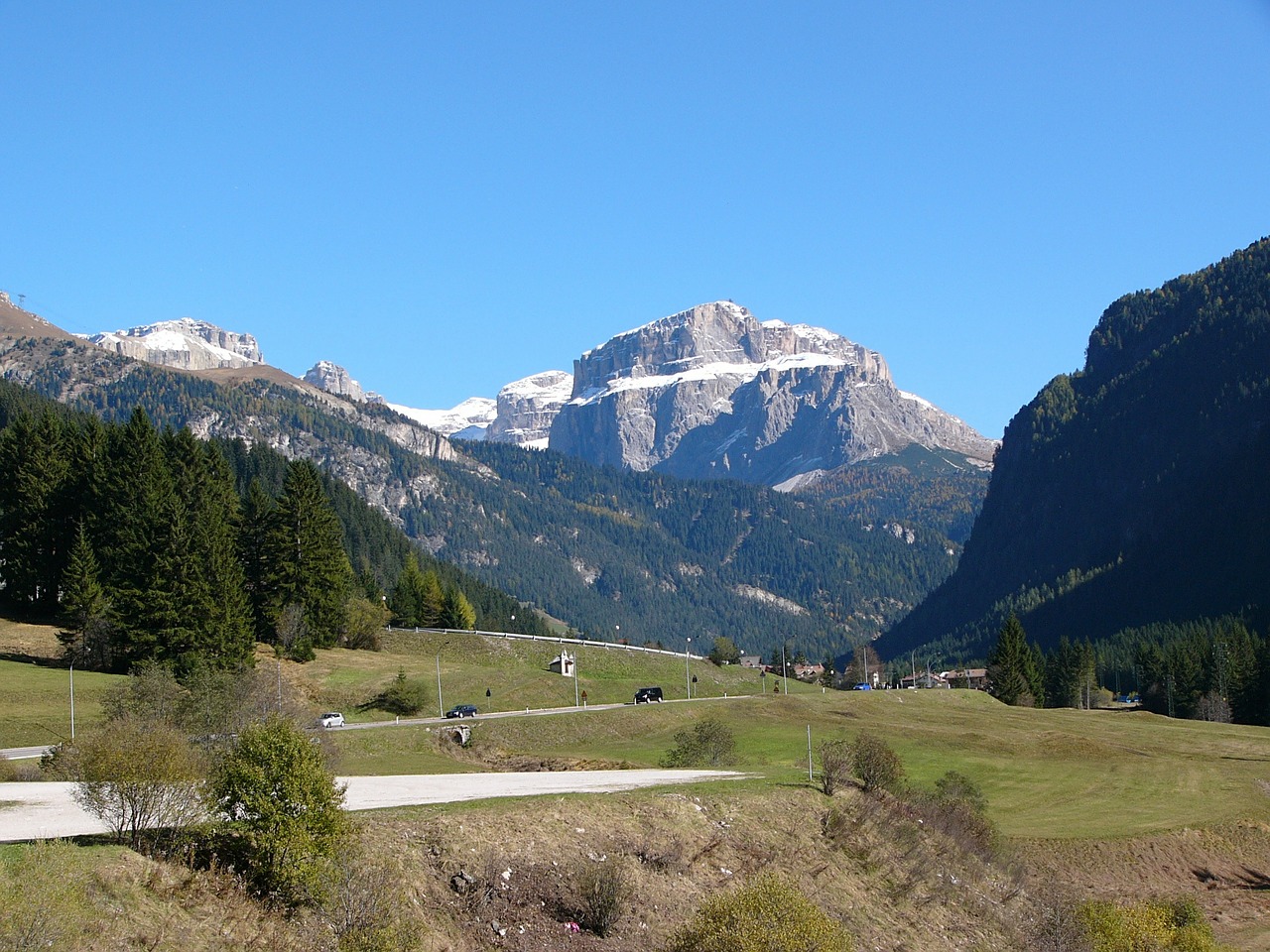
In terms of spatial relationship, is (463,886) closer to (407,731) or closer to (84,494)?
(407,731)

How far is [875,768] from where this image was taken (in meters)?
52.5

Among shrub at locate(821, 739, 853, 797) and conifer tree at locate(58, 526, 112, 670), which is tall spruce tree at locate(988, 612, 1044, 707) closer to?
shrub at locate(821, 739, 853, 797)

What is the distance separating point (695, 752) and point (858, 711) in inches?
1699

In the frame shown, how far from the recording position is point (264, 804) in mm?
28391

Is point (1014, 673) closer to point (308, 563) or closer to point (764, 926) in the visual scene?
point (308, 563)

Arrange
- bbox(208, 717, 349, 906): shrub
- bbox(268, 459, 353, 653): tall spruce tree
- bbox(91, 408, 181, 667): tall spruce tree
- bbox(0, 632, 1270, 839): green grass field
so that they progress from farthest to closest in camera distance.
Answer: bbox(268, 459, 353, 653): tall spruce tree < bbox(91, 408, 181, 667): tall spruce tree < bbox(0, 632, 1270, 839): green grass field < bbox(208, 717, 349, 906): shrub

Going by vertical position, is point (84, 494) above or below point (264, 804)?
above

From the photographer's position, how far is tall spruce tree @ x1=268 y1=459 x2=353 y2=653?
10731cm

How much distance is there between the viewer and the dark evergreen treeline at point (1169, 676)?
463 feet

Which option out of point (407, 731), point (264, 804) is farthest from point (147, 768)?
point (407, 731)

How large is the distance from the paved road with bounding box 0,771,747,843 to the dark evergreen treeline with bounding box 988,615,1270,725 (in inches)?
4067

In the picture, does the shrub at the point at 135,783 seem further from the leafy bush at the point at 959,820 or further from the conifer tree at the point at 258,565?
the conifer tree at the point at 258,565

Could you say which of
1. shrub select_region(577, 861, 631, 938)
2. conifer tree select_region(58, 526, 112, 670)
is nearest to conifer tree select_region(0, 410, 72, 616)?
conifer tree select_region(58, 526, 112, 670)

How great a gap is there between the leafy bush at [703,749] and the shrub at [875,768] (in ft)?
42.6
